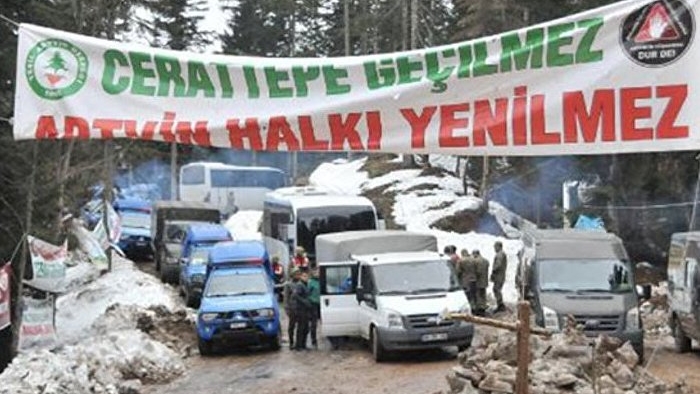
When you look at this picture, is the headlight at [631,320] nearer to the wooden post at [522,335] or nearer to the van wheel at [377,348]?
the van wheel at [377,348]

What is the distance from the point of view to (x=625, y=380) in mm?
12547

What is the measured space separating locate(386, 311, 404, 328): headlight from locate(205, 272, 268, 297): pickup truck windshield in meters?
4.84

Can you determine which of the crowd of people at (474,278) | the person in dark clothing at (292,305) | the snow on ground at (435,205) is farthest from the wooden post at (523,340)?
the snow on ground at (435,205)

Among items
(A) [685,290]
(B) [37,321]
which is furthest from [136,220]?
(A) [685,290]

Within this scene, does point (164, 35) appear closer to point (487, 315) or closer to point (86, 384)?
point (487, 315)

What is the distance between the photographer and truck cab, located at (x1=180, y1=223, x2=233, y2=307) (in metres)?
29.5

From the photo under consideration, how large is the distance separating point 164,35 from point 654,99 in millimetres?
44506

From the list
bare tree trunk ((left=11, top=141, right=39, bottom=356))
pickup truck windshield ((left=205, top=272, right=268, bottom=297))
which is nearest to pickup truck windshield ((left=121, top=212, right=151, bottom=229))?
bare tree trunk ((left=11, top=141, right=39, bottom=356))

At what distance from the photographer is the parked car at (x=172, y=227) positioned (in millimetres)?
35594

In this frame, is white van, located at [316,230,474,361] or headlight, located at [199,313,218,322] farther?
headlight, located at [199,313,218,322]

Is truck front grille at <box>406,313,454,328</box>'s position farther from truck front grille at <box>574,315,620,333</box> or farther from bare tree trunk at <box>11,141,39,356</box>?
bare tree trunk at <box>11,141,39,356</box>

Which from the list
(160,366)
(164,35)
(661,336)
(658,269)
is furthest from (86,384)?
(164,35)

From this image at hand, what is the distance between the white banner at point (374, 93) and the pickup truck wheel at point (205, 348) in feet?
51.5

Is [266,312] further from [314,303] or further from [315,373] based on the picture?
[315,373]
